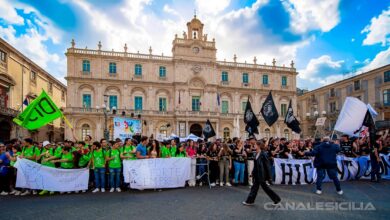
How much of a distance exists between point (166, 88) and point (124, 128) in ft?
70.5

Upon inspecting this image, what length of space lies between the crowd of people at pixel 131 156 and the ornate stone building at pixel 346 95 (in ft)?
66.5

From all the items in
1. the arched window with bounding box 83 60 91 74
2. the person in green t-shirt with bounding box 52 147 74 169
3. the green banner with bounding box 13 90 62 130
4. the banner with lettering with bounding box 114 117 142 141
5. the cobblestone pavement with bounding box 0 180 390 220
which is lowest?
the cobblestone pavement with bounding box 0 180 390 220

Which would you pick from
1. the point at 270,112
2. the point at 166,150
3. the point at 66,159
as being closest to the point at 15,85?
the point at 66,159

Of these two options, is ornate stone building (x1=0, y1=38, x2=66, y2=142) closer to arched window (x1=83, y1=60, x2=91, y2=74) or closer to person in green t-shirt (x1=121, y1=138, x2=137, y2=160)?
arched window (x1=83, y1=60, x2=91, y2=74)

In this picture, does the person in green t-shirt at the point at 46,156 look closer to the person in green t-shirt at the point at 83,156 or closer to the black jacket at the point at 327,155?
the person in green t-shirt at the point at 83,156

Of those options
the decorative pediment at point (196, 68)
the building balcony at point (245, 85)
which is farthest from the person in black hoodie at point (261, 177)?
the building balcony at point (245, 85)

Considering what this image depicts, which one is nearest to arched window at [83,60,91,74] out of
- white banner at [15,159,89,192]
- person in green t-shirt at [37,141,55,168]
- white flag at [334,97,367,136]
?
person in green t-shirt at [37,141,55,168]

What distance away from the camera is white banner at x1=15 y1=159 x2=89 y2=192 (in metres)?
8.30

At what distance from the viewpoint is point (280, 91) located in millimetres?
41219

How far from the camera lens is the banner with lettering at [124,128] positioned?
14.9 metres

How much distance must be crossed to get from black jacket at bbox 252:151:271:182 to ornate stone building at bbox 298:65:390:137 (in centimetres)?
2405

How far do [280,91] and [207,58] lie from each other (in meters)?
13.7

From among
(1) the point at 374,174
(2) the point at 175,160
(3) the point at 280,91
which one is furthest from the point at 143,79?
(1) the point at 374,174

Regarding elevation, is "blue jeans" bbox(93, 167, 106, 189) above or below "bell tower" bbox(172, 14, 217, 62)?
below
